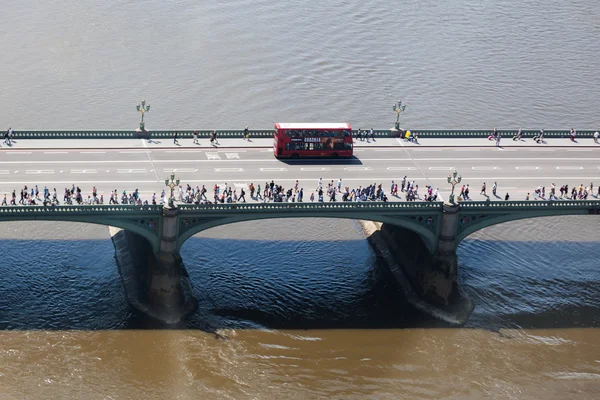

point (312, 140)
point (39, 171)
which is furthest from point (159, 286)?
point (312, 140)

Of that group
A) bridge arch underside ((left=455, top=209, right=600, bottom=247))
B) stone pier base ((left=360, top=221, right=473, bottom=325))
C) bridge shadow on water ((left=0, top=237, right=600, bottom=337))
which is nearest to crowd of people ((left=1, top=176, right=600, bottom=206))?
bridge arch underside ((left=455, top=209, right=600, bottom=247))

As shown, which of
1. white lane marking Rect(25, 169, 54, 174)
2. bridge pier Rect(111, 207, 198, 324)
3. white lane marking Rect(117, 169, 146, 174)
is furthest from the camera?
white lane marking Rect(117, 169, 146, 174)

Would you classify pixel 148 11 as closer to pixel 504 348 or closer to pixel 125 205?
pixel 125 205

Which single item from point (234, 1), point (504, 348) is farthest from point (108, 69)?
point (504, 348)

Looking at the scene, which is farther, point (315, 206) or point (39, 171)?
point (39, 171)

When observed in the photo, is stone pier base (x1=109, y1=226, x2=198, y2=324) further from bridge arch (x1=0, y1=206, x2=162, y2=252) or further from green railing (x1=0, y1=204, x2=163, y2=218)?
green railing (x1=0, y1=204, x2=163, y2=218)

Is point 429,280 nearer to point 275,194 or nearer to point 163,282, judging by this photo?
point 275,194
